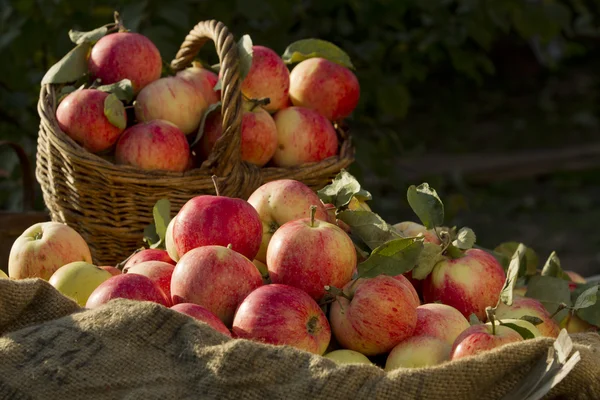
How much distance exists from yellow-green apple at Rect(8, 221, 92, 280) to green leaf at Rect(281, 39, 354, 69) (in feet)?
3.08

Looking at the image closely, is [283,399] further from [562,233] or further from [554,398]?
[562,233]

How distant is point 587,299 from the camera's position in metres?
1.61

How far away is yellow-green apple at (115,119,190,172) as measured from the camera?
1981mm

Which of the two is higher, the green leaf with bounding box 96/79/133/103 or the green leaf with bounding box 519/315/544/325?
the green leaf with bounding box 96/79/133/103

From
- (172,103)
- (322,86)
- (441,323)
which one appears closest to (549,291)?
(441,323)

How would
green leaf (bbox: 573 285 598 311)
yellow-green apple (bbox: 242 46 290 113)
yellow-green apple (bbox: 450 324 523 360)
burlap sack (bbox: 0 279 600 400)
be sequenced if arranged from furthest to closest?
yellow-green apple (bbox: 242 46 290 113), green leaf (bbox: 573 285 598 311), yellow-green apple (bbox: 450 324 523 360), burlap sack (bbox: 0 279 600 400)

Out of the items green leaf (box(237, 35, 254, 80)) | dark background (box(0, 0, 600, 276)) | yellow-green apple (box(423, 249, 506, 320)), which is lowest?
dark background (box(0, 0, 600, 276))

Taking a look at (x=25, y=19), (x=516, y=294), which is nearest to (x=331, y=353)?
(x=516, y=294)

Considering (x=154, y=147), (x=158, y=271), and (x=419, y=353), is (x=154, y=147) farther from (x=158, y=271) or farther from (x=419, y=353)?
(x=419, y=353)

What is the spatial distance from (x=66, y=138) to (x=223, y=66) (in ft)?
1.27

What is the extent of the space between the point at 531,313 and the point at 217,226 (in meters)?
0.54

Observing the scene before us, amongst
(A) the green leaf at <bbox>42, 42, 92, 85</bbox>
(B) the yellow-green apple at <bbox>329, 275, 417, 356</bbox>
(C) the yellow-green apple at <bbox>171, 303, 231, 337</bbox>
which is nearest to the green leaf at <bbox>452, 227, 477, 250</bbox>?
(B) the yellow-green apple at <bbox>329, 275, 417, 356</bbox>

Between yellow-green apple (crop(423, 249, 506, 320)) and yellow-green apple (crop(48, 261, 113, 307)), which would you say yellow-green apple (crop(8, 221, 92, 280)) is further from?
yellow-green apple (crop(423, 249, 506, 320))

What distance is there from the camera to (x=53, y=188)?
209 centimetres
